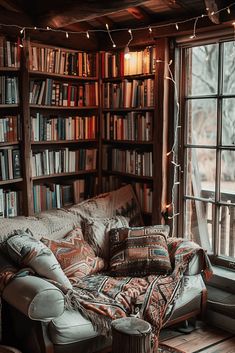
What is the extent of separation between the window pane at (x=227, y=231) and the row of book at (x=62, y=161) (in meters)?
1.45

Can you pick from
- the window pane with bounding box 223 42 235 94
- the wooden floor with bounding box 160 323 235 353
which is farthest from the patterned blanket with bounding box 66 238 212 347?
the window pane with bounding box 223 42 235 94

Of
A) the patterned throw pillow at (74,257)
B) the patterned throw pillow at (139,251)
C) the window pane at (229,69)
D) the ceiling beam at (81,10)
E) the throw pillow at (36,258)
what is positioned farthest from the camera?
the window pane at (229,69)

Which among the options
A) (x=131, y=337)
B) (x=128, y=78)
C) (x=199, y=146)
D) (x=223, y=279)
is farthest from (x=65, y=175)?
(x=131, y=337)

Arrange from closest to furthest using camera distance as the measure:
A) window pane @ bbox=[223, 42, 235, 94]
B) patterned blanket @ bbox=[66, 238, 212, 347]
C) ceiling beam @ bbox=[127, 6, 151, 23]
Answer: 1. patterned blanket @ bbox=[66, 238, 212, 347]
2. window pane @ bbox=[223, 42, 235, 94]
3. ceiling beam @ bbox=[127, 6, 151, 23]

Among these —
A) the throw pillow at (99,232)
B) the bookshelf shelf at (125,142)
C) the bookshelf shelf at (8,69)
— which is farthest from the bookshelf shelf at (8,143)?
the bookshelf shelf at (125,142)

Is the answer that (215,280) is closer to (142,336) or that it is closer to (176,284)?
(176,284)

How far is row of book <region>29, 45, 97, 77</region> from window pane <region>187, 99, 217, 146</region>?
1.12 metres

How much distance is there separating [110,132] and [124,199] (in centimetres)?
72

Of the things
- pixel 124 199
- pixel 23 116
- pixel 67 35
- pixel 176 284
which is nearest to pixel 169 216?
pixel 124 199

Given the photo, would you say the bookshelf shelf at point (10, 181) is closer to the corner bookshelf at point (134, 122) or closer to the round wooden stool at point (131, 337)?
the corner bookshelf at point (134, 122)

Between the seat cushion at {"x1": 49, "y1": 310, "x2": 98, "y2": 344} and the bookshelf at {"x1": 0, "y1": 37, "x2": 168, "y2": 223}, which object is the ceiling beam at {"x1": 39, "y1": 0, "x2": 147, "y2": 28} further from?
the seat cushion at {"x1": 49, "y1": 310, "x2": 98, "y2": 344}

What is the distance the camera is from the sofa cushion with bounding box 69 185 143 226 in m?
3.83

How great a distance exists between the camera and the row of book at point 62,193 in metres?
4.04

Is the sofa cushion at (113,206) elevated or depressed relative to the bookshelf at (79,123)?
depressed
